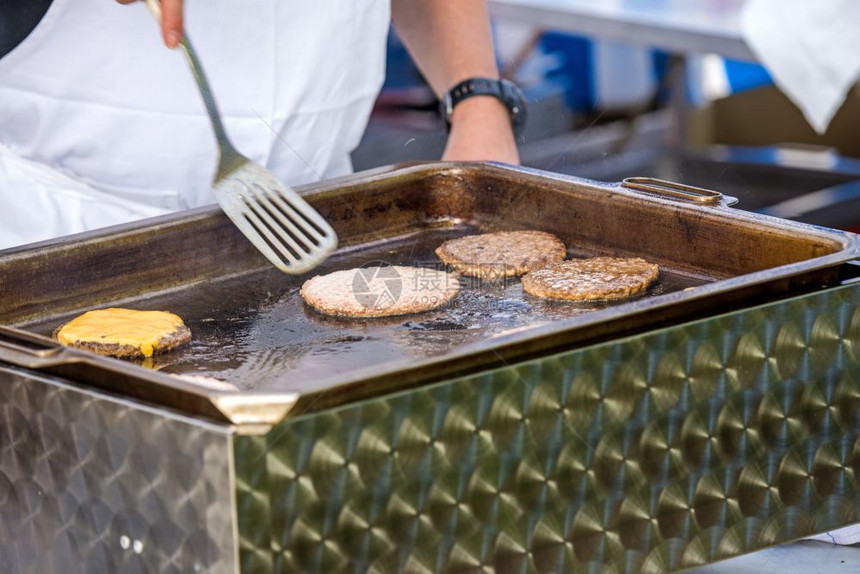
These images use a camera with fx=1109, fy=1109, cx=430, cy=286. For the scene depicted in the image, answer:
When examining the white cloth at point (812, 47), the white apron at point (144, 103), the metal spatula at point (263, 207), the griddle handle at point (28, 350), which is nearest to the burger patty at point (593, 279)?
the metal spatula at point (263, 207)

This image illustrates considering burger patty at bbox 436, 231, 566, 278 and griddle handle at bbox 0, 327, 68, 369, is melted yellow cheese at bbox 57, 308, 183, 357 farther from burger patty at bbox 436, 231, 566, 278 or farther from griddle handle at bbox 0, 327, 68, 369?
burger patty at bbox 436, 231, 566, 278

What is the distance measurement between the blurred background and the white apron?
180 centimetres

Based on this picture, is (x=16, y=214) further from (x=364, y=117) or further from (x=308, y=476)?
(x=308, y=476)

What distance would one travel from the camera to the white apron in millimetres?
1798

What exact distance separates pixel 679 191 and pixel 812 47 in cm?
148

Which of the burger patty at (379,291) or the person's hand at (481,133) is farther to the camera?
the person's hand at (481,133)

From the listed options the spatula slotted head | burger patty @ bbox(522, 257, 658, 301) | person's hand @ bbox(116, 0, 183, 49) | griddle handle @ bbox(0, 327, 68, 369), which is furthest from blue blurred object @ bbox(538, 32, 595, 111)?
griddle handle @ bbox(0, 327, 68, 369)

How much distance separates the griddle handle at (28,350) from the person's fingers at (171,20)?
0.45 m

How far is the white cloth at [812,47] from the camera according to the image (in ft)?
9.44

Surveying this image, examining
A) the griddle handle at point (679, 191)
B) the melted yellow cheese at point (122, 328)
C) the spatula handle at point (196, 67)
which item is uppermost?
the spatula handle at point (196, 67)

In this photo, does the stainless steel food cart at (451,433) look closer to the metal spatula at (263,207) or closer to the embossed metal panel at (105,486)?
the embossed metal panel at (105,486)

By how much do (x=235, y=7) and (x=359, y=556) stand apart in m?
1.18

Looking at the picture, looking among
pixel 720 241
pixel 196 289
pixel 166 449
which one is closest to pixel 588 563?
pixel 166 449

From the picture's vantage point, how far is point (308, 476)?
930 millimetres
